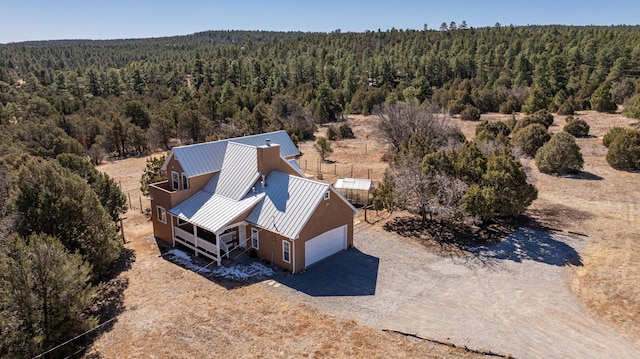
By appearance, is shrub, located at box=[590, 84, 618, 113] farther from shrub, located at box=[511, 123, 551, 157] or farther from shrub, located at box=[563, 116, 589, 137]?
shrub, located at box=[511, 123, 551, 157]

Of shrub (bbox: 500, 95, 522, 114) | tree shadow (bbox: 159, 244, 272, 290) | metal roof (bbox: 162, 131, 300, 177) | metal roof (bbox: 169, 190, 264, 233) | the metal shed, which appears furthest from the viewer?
shrub (bbox: 500, 95, 522, 114)

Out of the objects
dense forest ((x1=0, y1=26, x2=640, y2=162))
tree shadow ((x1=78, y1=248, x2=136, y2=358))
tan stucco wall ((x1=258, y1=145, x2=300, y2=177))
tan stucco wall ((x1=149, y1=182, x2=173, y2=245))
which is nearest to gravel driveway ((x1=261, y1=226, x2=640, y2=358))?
tan stucco wall ((x1=258, y1=145, x2=300, y2=177))

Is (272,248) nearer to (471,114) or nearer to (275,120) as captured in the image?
(275,120)

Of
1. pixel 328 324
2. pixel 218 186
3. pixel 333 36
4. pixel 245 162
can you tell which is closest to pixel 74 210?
pixel 218 186

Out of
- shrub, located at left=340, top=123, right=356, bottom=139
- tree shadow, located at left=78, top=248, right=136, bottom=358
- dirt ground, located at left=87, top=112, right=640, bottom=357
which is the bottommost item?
Result: tree shadow, located at left=78, top=248, right=136, bottom=358

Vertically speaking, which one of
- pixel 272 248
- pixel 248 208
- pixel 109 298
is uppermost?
pixel 248 208

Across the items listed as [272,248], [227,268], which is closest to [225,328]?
[227,268]

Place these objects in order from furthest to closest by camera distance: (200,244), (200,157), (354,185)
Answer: (354,185) → (200,157) → (200,244)
